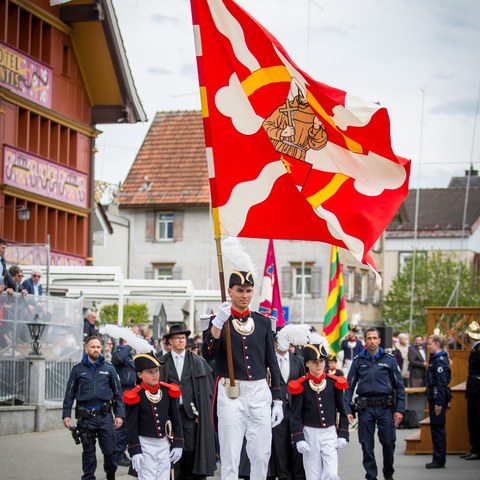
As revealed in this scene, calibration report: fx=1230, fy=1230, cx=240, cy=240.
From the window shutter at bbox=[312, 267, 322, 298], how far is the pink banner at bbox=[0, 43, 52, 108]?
86.5ft

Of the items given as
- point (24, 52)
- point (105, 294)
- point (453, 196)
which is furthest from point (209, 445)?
point (453, 196)

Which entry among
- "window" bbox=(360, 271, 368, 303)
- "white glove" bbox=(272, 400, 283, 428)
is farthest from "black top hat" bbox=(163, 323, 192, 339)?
"window" bbox=(360, 271, 368, 303)

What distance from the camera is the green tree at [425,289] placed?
6875 cm

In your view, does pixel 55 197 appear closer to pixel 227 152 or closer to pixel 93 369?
pixel 93 369

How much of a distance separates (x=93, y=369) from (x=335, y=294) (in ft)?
48.9

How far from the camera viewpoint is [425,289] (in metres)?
70.4

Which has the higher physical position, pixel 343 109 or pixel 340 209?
pixel 343 109

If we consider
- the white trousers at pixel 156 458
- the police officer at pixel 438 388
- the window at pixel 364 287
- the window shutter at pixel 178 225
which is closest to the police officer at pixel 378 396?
the police officer at pixel 438 388

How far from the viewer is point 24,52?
33.2 metres

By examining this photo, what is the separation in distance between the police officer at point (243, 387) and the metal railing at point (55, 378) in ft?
39.8

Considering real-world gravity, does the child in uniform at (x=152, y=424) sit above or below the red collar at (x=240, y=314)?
below

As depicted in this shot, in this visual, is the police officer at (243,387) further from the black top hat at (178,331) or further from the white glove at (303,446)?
the black top hat at (178,331)

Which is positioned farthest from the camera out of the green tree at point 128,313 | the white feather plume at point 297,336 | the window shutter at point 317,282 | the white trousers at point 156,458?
the window shutter at point 317,282

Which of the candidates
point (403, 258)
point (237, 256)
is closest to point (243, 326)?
point (237, 256)
